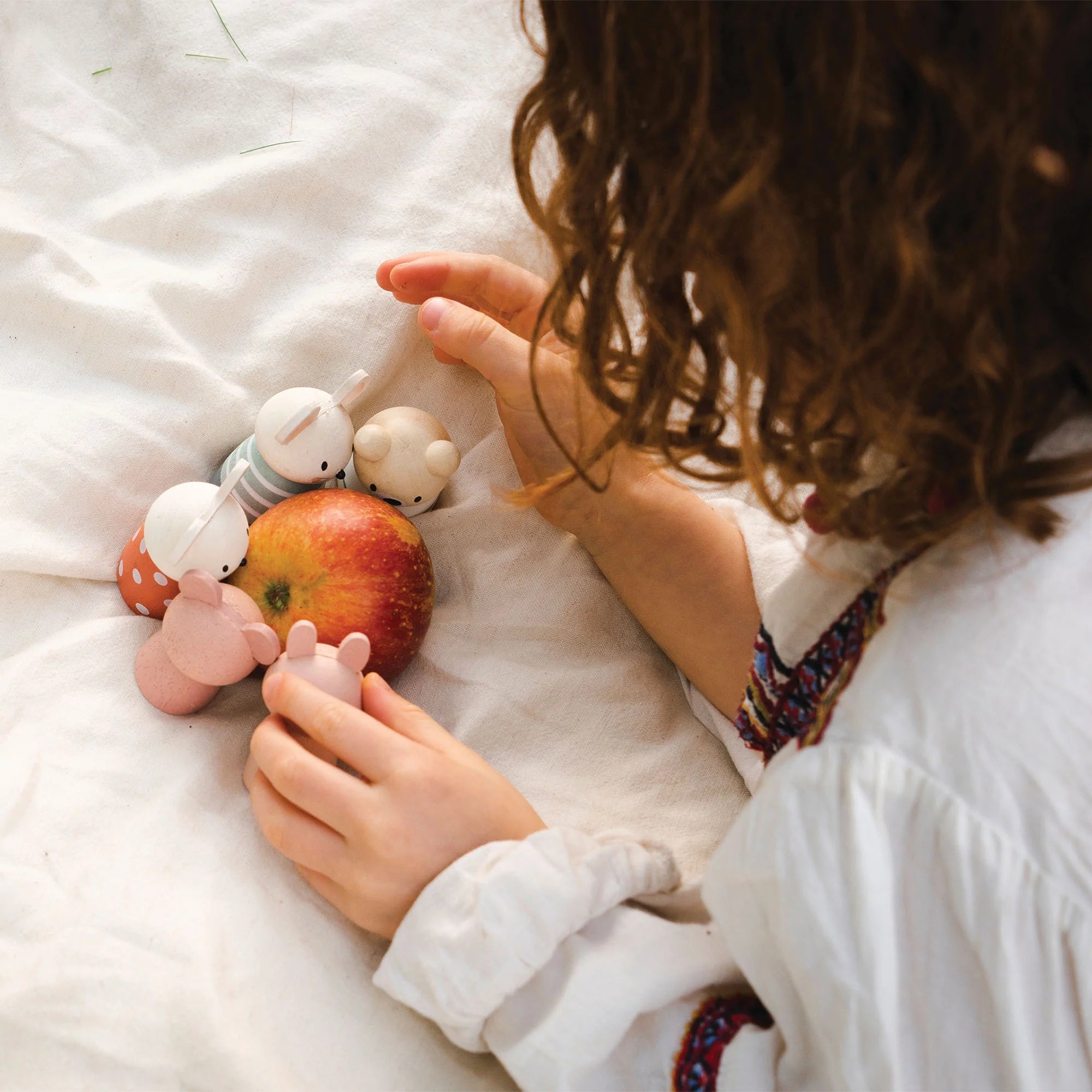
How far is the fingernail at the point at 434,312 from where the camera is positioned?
78 centimetres

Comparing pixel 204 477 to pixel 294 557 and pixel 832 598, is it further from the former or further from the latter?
pixel 832 598

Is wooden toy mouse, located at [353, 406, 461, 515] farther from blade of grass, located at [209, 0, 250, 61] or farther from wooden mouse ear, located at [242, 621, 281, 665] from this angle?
blade of grass, located at [209, 0, 250, 61]

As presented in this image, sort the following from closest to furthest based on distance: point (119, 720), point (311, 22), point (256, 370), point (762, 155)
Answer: point (762, 155), point (119, 720), point (256, 370), point (311, 22)

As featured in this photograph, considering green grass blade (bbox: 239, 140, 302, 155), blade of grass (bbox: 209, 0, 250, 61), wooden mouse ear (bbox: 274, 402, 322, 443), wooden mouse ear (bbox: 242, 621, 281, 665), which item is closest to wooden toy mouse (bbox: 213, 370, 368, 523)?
wooden mouse ear (bbox: 274, 402, 322, 443)

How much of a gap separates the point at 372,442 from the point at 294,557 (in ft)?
0.35

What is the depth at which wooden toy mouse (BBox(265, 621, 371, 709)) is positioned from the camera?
2.07 ft

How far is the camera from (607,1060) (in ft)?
1.79

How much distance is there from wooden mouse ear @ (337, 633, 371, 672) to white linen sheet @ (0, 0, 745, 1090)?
115 millimetres

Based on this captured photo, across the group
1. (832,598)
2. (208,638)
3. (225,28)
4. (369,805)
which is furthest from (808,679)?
(225,28)

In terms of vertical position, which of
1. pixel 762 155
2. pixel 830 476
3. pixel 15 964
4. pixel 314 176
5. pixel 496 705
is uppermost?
pixel 762 155

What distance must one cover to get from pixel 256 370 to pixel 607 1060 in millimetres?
563

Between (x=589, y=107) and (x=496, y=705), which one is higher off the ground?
(x=589, y=107)

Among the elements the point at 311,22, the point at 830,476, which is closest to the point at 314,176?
the point at 311,22

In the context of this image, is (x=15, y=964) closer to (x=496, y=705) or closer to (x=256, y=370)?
(x=496, y=705)
